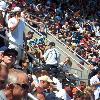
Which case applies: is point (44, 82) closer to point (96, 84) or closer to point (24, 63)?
point (24, 63)

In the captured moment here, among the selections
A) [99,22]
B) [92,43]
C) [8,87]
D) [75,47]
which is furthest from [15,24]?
[99,22]

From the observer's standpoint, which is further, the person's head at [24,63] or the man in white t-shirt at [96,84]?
the man in white t-shirt at [96,84]

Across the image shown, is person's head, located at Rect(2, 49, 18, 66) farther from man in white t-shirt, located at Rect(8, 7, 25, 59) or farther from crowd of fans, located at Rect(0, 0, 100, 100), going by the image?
man in white t-shirt, located at Rect(8, 7, 25, 59)

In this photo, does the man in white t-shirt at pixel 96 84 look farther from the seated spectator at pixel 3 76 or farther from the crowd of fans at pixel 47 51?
the seated spectator at pixel 3 76

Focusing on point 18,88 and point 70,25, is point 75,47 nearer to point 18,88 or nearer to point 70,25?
point 70,25

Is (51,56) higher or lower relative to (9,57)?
lower

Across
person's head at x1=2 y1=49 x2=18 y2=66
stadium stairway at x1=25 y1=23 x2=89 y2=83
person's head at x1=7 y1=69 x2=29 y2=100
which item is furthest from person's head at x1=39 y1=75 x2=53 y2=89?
stadium stairway at x1=25 y1=23 x2=89 y2=83

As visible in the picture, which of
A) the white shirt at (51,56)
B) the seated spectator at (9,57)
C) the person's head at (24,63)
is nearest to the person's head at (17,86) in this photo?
the seated spectator at (9,57)

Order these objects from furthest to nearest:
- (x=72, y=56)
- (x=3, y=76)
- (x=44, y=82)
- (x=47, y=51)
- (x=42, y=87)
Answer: (x=72, y=56)
(x=47, y=51)
(x=44, y=82)
(x=42, y=87)
(x=3, y=76)

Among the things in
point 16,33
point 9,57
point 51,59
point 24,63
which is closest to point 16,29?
point 16,33

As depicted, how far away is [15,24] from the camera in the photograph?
27.9 feet

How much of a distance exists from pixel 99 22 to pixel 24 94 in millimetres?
22831

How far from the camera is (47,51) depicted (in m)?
12.5

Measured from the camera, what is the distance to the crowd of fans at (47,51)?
4970 mm
